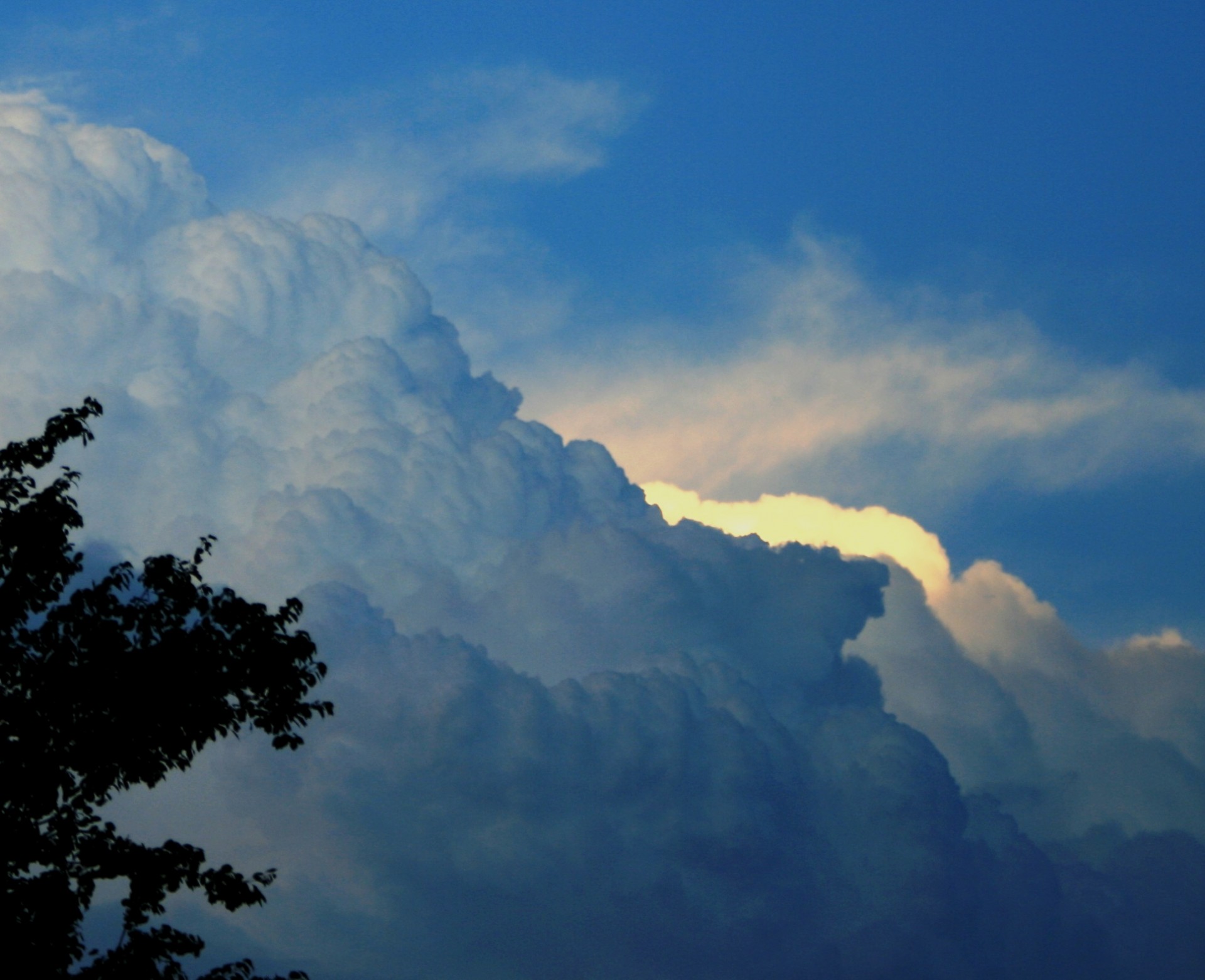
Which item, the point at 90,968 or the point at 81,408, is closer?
the point at 90,968

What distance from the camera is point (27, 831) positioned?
28.6m

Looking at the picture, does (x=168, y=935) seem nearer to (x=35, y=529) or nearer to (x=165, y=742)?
(x=165, y=742)

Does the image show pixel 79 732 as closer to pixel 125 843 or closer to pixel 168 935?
pixel 125 843

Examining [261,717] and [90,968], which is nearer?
[90,968]

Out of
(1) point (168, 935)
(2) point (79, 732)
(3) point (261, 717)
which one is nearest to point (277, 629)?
(3) point (261, 717)

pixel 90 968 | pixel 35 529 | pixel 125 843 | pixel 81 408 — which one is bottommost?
pixel 90 968

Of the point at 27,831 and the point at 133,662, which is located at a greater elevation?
the point at 133,662

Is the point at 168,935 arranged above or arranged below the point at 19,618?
below

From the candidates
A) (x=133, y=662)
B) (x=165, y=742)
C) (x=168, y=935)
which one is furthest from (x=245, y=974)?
(x=133, y=662)

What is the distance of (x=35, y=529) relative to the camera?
30.4 metres

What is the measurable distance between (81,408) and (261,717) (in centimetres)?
796

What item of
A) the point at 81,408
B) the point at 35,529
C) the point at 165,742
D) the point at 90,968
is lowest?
the point at 90,968

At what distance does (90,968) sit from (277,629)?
7.64m

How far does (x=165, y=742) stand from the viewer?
30172 mm
